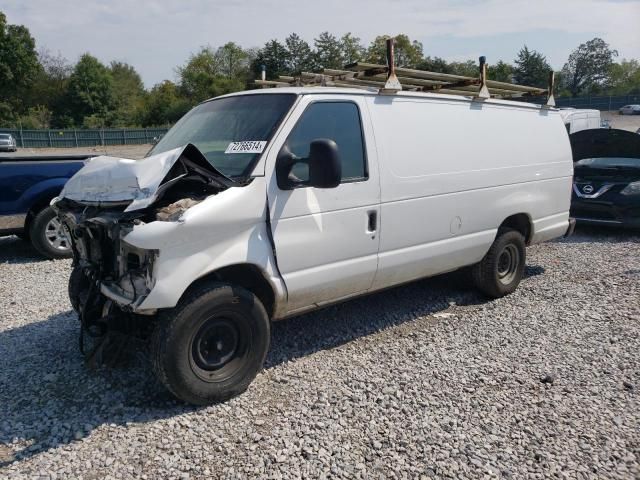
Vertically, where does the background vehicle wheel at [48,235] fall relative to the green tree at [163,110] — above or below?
below

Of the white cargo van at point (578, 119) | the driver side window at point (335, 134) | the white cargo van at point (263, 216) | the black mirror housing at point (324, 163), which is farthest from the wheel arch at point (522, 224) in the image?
the white cargo van at point (578, 119)

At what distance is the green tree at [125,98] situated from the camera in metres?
63.8

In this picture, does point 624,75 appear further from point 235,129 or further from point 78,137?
point 235,129

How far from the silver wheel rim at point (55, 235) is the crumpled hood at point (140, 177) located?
396 cm

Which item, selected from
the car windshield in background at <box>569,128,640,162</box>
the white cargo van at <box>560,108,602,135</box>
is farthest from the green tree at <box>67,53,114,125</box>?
the car windshield in background at <box>569,128,640,162</box>

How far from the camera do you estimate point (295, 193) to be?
380 centimetres

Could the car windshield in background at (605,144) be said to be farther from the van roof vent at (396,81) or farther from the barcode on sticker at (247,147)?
the barcode on sticker at (247,147)

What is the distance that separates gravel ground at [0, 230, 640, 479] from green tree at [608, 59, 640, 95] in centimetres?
10298

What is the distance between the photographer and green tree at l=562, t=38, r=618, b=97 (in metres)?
94.9

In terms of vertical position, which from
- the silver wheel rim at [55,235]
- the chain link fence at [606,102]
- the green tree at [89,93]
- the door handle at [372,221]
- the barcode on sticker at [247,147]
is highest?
the green tree at [89,93]

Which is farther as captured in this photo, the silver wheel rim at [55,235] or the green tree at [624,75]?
the green tree at [624,75]

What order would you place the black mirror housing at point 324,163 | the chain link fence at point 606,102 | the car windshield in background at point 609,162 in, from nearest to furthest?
the black mirror housing at point 324,163, the car windshield in background at point 609,162, the chain link fence at point 606,102

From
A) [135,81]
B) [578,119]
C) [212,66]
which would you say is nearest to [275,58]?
[212,66]

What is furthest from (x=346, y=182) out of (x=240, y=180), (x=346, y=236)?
(x=240, y=180)
